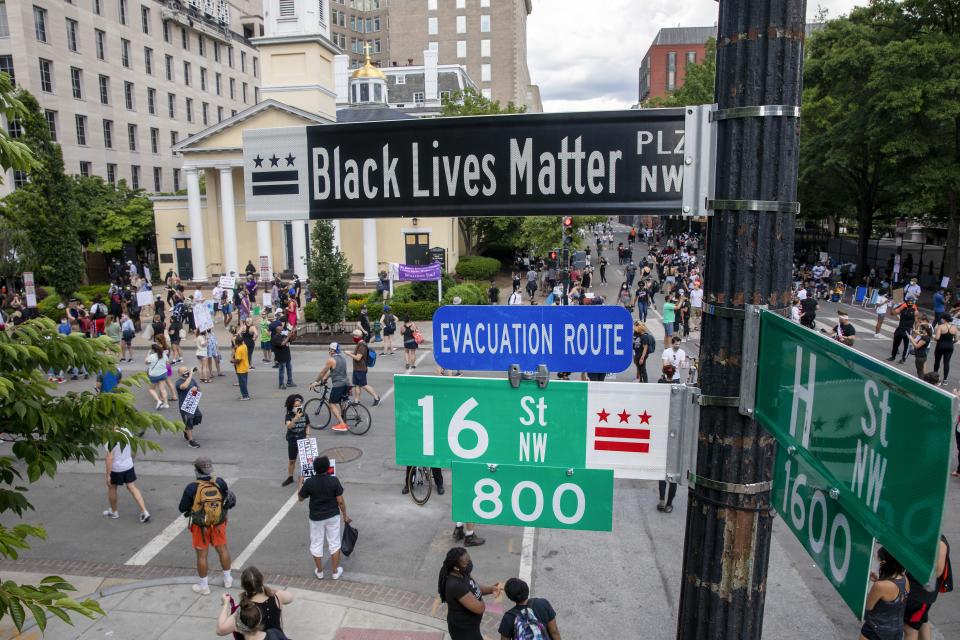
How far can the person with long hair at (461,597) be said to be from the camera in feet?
20.4

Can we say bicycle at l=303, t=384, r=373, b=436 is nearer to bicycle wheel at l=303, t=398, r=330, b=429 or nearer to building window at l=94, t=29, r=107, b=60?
bicycle wheel at l=303, t=398, r=330, b=429

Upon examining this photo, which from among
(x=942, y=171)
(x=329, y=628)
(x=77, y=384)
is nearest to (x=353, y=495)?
(x=329, y=628)

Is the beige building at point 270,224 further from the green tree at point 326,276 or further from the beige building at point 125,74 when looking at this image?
the green tree at point 326,276

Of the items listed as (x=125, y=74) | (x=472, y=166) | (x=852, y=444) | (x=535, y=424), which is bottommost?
(x=535, y=424)

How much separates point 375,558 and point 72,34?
52387 mm

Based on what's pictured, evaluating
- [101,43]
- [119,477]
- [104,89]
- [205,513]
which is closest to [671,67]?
[101,43]

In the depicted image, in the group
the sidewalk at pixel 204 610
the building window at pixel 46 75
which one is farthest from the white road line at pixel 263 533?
the building window at pixel 46 75

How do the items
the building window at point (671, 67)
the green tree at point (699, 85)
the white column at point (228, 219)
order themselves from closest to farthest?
the white column at point (228, 219) < the green tree at point (699, 85) < the building window at point (671, 67)

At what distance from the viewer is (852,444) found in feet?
5.83

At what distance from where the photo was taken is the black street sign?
2775 millimetres

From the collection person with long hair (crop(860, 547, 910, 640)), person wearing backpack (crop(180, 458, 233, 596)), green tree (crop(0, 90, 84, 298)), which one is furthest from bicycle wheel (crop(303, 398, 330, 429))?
green tree (crop(0, 90, 84, 298))

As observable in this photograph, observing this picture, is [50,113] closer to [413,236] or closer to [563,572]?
[413,236]

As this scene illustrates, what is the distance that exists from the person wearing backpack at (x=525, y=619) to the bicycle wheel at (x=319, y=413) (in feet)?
31.4

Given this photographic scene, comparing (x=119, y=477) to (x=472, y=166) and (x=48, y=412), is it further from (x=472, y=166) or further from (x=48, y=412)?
(x=472, y=166)
